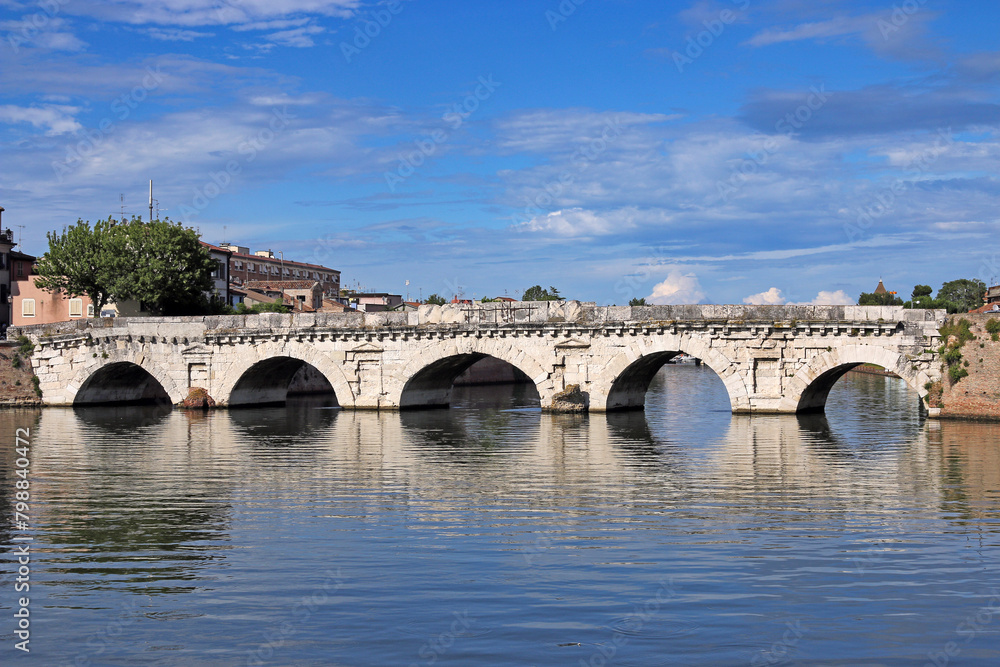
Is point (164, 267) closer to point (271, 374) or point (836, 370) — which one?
point (271, 374)

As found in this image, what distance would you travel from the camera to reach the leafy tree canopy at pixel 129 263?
57.3m

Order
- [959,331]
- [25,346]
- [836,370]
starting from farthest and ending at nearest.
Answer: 1. [25,346]
2. [836,370]
3. [959,331]

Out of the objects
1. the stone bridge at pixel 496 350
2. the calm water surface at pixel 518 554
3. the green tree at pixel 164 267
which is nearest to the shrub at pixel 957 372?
the stone bridge at pixel 496 350

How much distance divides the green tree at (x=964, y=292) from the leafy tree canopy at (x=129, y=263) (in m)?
90.8

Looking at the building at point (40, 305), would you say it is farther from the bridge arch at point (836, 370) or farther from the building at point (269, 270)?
the bridge arch at point (836, 370)

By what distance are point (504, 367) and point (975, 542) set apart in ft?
210

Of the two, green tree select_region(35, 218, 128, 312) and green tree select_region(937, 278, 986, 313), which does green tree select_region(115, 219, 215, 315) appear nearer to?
green tree select_region(35, 218, 128, 312)

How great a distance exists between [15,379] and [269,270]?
49.2 meters

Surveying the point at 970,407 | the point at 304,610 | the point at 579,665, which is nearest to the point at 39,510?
the point at 304,610

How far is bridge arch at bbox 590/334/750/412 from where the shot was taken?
122 feet

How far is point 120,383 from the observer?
52.7 m

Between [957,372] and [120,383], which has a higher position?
[957,372]

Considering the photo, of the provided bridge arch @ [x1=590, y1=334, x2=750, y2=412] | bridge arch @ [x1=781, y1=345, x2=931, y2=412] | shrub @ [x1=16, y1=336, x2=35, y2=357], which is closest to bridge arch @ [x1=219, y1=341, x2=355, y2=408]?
shrub @ [x1=16, y1=336, x2=35, y2=357]

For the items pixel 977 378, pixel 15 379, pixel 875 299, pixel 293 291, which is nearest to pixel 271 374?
pixel 15 379
